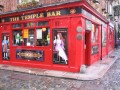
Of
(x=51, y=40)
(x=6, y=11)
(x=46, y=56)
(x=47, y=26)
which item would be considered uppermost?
(x=6, y=11)

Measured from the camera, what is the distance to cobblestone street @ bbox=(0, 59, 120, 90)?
847cm

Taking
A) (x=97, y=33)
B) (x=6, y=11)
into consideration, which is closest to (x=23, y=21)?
(x=6, y=11)

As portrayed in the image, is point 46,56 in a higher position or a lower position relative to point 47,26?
lower

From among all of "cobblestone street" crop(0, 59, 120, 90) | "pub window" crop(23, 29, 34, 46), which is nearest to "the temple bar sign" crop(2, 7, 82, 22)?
"pub window" crop(23, 29, 34, 46)

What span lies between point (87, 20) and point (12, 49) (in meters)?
5.62

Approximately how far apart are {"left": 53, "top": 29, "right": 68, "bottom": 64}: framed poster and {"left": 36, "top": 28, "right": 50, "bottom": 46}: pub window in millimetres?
537

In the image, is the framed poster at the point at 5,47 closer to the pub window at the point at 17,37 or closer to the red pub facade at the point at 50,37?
the red pub facade at the point at 50,37

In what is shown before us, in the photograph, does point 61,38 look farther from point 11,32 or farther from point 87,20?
point 11,32

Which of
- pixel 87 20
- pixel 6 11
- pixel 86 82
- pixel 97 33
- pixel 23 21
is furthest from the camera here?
pixel 97 33

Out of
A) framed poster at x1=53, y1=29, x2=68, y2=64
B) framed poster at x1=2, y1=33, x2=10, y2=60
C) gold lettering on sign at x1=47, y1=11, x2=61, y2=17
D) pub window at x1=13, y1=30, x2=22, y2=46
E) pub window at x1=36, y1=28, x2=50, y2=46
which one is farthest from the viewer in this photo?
framed poster at x1=2, y1=33, x2=10, y2=60

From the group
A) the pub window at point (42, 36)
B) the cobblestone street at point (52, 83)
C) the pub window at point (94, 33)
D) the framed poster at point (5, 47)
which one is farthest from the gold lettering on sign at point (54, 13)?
the framed poster at point (5, 47)

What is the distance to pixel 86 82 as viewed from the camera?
30.6 ft

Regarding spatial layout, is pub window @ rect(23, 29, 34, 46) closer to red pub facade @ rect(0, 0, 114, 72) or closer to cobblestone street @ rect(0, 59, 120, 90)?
red pub facade @ rect(0, 0, 114, 72)

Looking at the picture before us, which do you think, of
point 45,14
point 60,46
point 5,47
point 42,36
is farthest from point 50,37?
point 5,47
